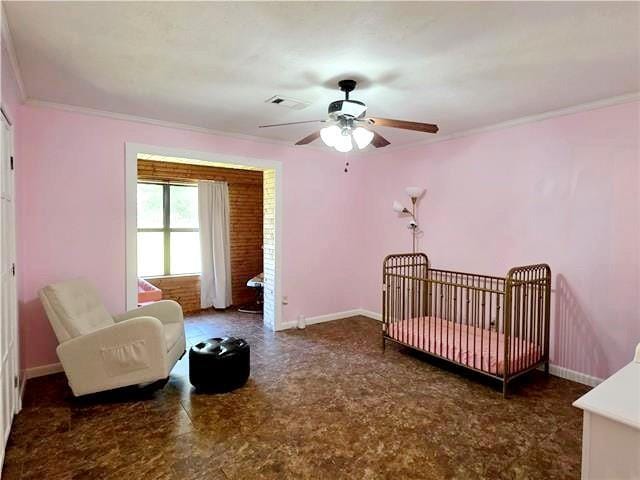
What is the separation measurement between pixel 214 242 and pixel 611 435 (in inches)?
208

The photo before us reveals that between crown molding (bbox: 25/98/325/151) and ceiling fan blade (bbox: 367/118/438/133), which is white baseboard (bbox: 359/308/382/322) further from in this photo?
ceiling fan blade (bbox: 367/118/438/133)

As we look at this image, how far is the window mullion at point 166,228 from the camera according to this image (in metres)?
5.70

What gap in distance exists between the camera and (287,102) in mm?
3133

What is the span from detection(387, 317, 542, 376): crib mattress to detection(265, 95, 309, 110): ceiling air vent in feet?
7.85

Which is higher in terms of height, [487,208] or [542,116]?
[542,116]

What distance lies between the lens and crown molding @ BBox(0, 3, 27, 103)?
1875 millimetres

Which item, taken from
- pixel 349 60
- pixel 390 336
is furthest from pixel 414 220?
pixel 349 60

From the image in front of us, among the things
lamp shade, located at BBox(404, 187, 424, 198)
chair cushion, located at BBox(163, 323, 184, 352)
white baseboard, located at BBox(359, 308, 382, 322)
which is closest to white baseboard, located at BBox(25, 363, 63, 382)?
chair cushion, located at BBox(163, 323, 184, 352)

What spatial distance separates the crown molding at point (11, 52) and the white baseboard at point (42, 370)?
2.28 metres

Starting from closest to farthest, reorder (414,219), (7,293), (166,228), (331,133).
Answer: (7,293), (331,133), (414,219), (166,228)

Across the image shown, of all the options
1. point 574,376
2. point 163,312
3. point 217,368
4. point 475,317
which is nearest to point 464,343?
point 475,317

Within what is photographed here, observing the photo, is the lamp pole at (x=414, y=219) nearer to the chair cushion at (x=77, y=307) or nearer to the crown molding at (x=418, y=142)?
the crown molding at (x=418, y=142)

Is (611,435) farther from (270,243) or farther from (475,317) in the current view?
(270,243)

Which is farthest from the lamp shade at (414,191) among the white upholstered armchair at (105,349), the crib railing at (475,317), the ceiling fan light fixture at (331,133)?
the white upholstered armchair at (105,349)
